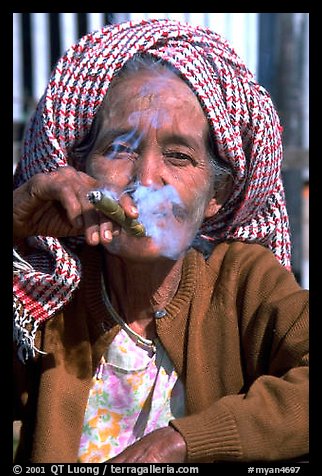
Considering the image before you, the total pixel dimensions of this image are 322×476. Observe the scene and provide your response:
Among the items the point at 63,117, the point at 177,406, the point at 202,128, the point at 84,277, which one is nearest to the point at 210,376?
the point at 177,406

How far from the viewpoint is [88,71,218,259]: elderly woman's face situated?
7.09 feet

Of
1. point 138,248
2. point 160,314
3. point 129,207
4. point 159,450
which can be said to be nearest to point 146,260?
point 138,248

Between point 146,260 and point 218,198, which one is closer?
point 146,260

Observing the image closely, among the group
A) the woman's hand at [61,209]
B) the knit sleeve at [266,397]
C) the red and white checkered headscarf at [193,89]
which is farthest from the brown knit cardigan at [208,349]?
the woman's hand at [61,209]

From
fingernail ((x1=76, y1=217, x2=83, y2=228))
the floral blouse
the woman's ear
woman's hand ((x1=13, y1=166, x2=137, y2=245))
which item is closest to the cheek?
woman's hand ((x1=13, y1=166, x2=137, y2=245))

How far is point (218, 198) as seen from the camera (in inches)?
97.0

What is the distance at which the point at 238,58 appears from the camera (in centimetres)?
243

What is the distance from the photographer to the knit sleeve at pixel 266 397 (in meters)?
1.93

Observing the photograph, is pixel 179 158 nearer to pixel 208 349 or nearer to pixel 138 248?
pixel 138 248

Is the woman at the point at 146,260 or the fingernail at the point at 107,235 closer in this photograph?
the fingernail at the point at 107,235

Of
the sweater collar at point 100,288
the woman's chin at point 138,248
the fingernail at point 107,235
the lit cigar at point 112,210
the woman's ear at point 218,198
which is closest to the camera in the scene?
the lit cigar at point 112,210

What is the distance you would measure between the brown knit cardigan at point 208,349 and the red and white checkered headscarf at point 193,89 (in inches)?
5.0

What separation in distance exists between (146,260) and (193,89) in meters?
0.57

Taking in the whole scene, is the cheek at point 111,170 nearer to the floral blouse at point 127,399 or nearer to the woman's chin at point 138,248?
the woman's chin at point 138,248
